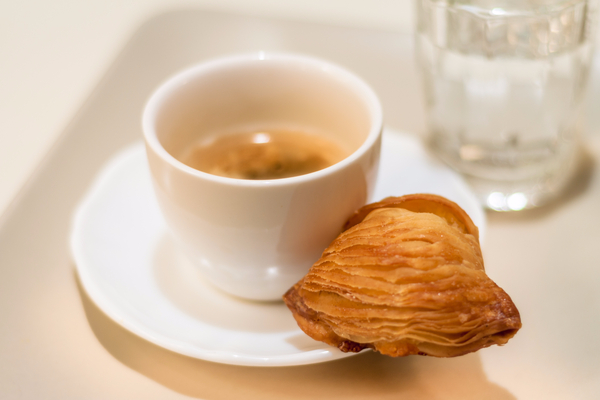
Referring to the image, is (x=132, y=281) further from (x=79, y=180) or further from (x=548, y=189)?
(x=548, y=189)

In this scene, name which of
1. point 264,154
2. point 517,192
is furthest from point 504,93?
point 264,154

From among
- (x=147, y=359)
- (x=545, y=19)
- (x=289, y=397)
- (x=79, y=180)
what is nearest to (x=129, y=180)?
(x=79, y=180)

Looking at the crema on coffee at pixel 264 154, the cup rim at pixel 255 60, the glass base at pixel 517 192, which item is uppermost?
the cup rim at pixel 255 60

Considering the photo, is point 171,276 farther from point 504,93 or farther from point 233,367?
point 504,93

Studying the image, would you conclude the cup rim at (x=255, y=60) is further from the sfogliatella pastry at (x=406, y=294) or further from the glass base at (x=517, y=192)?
the glass base at (x=517, y=192)

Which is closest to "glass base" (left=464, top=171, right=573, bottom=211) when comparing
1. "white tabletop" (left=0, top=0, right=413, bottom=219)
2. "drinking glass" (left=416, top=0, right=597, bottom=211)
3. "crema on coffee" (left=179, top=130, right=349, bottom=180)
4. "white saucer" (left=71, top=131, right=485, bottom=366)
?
"drinking glass" (left=416, top=0, right=597, bottom=211)

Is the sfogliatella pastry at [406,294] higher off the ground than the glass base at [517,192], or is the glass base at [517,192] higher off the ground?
the sfogliatella pastry at [406,294]

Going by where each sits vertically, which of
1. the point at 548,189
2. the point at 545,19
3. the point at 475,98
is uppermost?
the point at 545,19

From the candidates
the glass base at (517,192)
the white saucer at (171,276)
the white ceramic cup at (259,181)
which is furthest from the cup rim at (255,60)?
the glass base at (517,192)
